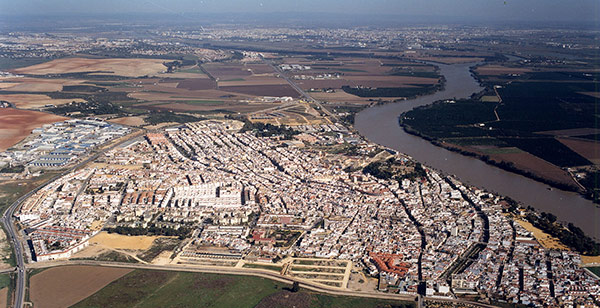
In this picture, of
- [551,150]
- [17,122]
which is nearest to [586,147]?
[551,150]

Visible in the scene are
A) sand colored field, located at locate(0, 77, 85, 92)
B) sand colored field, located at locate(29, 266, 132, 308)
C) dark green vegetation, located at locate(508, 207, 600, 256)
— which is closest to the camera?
sand colored field, located at locate(29, 266, 132, 308)

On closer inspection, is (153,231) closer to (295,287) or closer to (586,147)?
(295,287)

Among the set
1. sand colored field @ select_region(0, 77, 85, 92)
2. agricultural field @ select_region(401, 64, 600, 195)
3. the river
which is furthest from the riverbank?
sand colored field @ select_region(0, 77, 85, 92)

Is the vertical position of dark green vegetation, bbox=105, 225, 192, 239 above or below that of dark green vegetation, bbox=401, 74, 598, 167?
below

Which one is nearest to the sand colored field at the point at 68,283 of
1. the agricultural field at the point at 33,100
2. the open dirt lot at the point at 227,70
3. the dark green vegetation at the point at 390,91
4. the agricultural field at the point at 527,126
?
the agricultural field at the point at 527,126

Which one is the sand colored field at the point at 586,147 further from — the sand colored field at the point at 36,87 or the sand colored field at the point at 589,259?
the sand colored field at the point at 36,87

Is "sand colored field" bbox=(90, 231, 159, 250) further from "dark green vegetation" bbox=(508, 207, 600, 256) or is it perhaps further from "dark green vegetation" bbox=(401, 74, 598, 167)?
"dark green vegetation" bbox=(401, 74, 598, 167)
